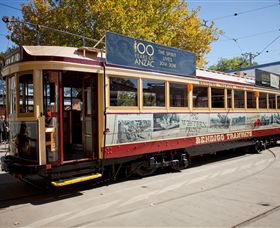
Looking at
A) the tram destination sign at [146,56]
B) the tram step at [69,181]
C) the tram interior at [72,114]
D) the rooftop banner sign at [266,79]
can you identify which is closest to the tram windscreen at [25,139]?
the tram step at [69,181]

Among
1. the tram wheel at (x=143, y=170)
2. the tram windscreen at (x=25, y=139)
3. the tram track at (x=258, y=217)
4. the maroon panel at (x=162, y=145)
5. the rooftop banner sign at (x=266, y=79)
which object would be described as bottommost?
the tram track at (x=258, y=217)

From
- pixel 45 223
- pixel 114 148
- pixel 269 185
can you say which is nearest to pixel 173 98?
pixel 114 148

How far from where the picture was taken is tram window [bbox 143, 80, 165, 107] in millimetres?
7380

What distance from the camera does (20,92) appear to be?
633cm

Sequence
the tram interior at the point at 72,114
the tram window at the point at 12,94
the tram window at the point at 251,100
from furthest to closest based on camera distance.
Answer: the tram window at the point at 251,100 < the tram interior at the point at 72,114 < the tram window at the point at 12,94

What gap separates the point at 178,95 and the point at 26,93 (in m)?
4.14

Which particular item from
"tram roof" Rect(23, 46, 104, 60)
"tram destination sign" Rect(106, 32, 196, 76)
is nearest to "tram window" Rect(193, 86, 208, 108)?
"tram destination sign" Rect(106, 32, 196, 76)

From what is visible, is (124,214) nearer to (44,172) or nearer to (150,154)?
(44,172)

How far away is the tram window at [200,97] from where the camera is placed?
890cm

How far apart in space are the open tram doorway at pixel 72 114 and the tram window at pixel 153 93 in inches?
57.6

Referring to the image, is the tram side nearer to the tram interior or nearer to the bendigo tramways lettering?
the bendigo tramways lettering

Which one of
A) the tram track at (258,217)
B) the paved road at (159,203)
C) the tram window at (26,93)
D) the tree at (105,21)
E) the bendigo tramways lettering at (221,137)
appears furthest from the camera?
the tree at (105,21)

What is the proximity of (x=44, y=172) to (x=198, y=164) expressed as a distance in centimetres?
581

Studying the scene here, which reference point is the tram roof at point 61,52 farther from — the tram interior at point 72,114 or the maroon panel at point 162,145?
the maroon panel at point 162,145
